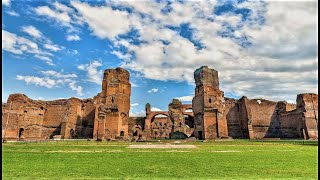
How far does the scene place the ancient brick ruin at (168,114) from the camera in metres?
37.2

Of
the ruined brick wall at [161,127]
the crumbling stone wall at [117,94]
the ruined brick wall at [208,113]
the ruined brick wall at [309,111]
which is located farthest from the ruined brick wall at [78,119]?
the ruined brick wall at [309,111]

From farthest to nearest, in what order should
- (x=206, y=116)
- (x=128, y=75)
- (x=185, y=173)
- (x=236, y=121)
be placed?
(x=128, y=75)
(x=236, y=121)
(x=206, y=116)
(x=185, y=173)

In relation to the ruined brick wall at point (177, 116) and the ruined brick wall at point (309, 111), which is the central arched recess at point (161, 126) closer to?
the ruined brick wall at point (177, 116)

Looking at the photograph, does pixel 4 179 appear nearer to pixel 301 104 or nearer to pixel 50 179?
pixel 50 179

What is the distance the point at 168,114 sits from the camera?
5447cm

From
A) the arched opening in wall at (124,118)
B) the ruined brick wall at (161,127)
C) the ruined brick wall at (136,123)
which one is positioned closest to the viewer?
the arched opening in wall at (124,118)

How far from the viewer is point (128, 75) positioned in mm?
49094

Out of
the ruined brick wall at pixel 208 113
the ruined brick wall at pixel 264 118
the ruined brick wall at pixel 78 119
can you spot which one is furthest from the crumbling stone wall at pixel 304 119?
the ruined brick wall at pixel 78 119

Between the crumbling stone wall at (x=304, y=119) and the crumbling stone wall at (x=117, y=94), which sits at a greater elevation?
the crumbling stone wall at (x=117, y=94)

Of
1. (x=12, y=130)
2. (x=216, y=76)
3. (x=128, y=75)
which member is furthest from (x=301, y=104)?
(x=12, y=130)

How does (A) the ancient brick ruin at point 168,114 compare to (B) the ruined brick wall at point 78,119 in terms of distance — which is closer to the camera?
(A) the ancient brick ruin at point 168,114

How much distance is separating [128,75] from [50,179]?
43.3 meters

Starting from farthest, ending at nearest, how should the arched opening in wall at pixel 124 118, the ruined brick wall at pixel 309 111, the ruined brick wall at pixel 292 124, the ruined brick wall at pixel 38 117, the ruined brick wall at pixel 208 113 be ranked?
the arched opening in wall at pixel 124 118 < the ruined brick wall at pixel 292 124 < the ruined brick wall at pixel 38 117 < the ruined brick wall at pixel 309 111 < the ruined brick wall at pixel 208 113

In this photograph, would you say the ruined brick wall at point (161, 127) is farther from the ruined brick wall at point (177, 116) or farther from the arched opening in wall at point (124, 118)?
the arched opening in wall at point (124, 118)
